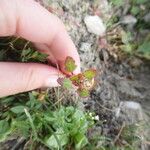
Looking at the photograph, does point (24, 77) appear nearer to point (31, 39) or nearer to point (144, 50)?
point (31, 39)

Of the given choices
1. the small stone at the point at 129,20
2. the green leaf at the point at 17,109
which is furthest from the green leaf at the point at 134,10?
the green leaf at the point at 17,109

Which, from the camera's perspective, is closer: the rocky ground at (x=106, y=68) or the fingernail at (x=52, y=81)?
the fingernail at (x=52, y=81)

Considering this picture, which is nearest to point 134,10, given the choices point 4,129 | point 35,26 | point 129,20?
point 129,20

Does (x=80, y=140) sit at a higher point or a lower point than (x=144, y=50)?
lower

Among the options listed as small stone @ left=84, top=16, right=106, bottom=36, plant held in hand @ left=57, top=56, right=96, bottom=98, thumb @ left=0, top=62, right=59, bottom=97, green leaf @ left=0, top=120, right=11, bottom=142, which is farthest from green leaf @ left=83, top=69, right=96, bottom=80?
small stone @ left=84, top=16, right=106, bottom=36

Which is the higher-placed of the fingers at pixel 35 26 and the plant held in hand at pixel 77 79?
the fingers at pixel 35 26

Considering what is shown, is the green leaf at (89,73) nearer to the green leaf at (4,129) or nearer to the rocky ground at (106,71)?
the rocky ground at (106,71)

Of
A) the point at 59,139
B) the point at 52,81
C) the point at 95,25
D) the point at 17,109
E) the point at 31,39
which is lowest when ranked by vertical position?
the point at 59,139
